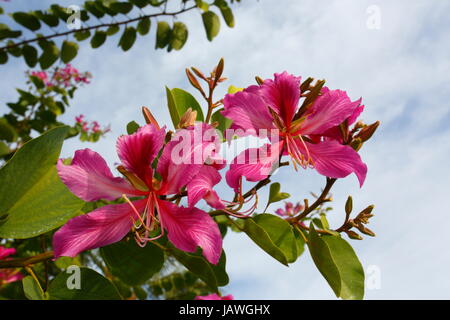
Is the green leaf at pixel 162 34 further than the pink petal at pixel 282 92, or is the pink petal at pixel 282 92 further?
the green leaf at pixel 162 34

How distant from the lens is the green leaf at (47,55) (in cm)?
287

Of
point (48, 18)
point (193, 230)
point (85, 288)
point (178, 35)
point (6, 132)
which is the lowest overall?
point (85, 288)

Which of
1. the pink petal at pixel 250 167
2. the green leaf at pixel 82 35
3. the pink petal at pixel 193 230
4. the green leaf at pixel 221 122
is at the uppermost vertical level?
the green leaf at pixel 82 35

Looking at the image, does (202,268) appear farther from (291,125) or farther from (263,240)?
(291,125)

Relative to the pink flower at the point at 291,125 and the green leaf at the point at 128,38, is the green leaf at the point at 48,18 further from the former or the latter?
the pink flower at the point at 291,125

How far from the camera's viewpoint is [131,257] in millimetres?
1037

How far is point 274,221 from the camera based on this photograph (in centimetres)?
100

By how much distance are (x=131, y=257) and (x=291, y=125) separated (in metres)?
0.52

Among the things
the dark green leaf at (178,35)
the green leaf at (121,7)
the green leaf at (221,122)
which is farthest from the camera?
the dark green leaf at (178,35)

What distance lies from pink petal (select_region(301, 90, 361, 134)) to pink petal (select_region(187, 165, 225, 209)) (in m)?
0.29

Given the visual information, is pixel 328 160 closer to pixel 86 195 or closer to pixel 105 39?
pixel 86 195

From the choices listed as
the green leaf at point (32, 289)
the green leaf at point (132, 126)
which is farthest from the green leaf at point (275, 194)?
the green leaf at point (32, 289)

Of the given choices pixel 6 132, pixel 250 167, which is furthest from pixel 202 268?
pixel 6 132

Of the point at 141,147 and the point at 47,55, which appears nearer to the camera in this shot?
the point at 141,147
